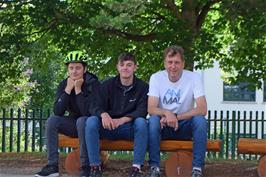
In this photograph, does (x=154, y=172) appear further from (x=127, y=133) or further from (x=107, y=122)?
(x=107, y=122)

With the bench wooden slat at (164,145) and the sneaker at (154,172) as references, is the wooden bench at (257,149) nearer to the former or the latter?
the bench wooden slat at (164,145)

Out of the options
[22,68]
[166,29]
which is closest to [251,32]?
[166,29]

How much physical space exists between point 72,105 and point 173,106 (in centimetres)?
133

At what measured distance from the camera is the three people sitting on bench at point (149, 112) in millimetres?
6488

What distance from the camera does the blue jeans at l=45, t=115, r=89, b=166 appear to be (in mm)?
6734

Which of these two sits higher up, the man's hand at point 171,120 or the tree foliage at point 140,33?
the tree foliage at point 140,33

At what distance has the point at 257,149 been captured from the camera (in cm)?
682

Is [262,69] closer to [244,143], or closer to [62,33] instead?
[62,33]

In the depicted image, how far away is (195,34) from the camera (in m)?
10.2

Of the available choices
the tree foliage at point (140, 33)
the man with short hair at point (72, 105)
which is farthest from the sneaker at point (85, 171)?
the tree foliage at point (140, 33)

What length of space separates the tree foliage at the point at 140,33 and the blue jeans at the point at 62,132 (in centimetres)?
204

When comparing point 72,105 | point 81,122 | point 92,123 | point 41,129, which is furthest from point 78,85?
point 41,129

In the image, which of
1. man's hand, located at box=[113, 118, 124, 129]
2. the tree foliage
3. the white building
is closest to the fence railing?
the tree foliage

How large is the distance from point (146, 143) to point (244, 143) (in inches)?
51.3
